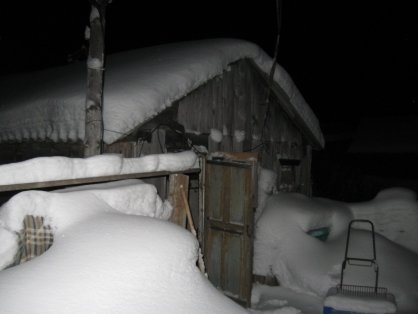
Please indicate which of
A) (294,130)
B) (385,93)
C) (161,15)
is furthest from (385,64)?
(294,130)

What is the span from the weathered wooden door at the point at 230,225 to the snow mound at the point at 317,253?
1133 millimetres

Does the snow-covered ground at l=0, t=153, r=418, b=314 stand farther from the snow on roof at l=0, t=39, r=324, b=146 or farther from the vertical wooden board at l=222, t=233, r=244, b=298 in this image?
the vertical wooden board at l=222, t=233, r=244, b=298

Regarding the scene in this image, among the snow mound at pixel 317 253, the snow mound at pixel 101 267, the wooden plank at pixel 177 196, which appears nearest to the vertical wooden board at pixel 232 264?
the snow mound at pixel 317 253

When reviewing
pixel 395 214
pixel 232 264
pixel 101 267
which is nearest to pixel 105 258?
pixel 101 267

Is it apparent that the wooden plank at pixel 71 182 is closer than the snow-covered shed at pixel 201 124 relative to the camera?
Yes

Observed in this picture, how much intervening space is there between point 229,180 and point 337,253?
2.67 metres

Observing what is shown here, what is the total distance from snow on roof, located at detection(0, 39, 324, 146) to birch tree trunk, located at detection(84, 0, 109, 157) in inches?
11.3

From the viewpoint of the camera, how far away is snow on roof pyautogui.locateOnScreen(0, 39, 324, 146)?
16.7 ft

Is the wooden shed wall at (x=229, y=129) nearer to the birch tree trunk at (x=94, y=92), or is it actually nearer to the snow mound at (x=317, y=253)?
the birch tree trunk at (x=94, y=92)

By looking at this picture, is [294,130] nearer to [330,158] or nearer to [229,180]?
[229,180]

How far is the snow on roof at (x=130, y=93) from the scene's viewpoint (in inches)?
200

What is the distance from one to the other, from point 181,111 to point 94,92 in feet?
6.60

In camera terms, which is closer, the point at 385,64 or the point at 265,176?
the point at 265,176

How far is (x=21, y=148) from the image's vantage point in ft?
21.0
